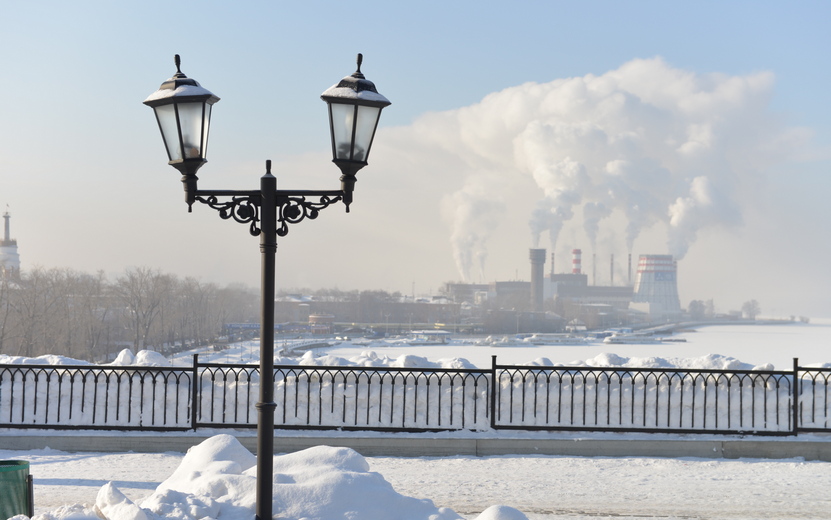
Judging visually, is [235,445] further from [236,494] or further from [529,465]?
[529,465]

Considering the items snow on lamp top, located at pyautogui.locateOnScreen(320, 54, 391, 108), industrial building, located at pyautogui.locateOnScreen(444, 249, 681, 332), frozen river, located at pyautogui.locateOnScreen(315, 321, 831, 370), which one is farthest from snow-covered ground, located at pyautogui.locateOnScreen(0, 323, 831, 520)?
industrial building, located at pyautogui.locateOnScreen(444, 249, 681, 332)

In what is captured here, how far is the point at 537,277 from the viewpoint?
150500mm

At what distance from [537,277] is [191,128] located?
147 meters

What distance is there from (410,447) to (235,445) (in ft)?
11.9

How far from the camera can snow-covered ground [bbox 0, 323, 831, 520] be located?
5.39m

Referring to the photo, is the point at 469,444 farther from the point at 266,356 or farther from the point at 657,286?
the point at 657,286

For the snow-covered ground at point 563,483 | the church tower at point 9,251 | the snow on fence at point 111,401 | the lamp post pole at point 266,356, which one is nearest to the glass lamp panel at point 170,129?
the lamp post pole at point 266,356

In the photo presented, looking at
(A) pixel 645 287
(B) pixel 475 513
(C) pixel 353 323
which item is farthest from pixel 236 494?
(A) pixel 645 287

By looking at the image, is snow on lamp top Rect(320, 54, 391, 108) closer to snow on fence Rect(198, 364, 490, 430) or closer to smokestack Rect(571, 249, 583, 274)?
snow on fence Rect(198, 364, 490, 430)

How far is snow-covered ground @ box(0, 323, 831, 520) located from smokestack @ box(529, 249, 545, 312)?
140 meters

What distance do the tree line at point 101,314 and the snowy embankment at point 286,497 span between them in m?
63.3

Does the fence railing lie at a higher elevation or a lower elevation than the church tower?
lower

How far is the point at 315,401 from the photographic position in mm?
11609

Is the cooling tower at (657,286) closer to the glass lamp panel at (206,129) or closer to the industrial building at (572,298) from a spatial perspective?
the industrial building at (572,298)
